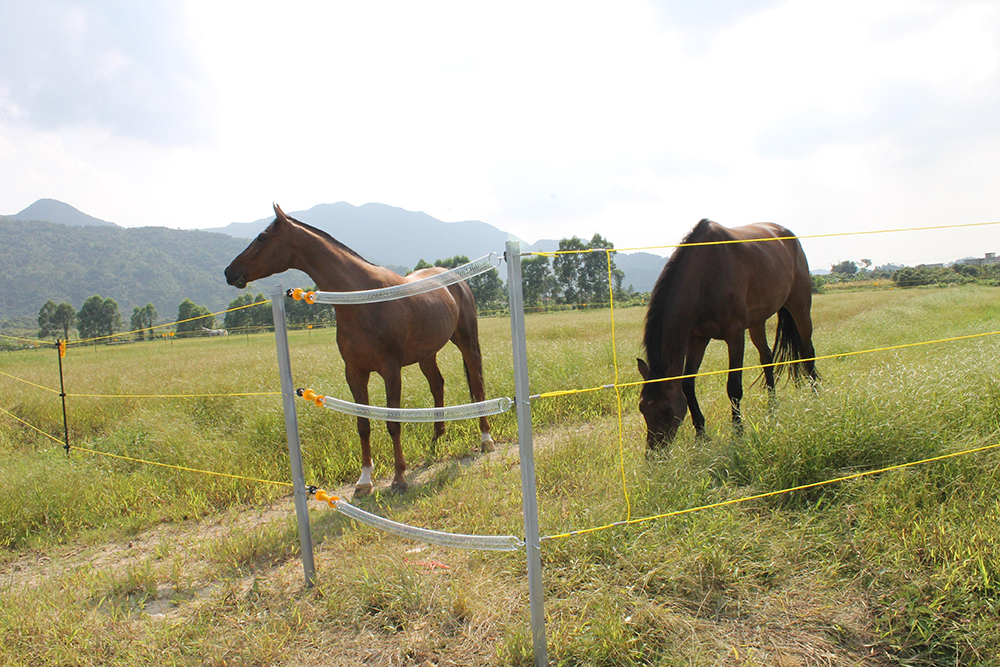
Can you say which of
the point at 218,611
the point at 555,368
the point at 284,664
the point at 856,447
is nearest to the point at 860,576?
the point at 856,447

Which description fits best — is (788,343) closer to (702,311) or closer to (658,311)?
(702,311)

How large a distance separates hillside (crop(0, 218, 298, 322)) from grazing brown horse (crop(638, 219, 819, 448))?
156 metres

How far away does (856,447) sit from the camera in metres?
3.20

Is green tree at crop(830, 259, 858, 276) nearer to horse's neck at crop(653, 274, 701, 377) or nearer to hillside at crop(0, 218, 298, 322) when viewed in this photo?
horse's neck at crop(653, 274, 701, 377)

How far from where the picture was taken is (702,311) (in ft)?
14.3

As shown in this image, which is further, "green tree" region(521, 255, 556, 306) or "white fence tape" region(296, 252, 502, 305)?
"green tree" region(521, 255, 556, 306)

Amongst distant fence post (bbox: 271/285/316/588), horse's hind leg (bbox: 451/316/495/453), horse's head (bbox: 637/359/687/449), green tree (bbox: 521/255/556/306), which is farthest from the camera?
green tree (bbox: 521/255/556/306)

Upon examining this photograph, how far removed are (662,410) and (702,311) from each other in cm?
Result: 114

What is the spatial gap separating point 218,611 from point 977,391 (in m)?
5.11

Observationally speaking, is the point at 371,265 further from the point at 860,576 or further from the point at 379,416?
the point at 860,576

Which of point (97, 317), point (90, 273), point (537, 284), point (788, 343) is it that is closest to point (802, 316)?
point (788, 343)

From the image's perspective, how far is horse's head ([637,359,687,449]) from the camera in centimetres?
368

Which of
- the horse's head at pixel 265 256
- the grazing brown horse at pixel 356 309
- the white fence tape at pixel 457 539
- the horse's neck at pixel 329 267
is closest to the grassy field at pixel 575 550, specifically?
the white fence tape at pixel 457 539

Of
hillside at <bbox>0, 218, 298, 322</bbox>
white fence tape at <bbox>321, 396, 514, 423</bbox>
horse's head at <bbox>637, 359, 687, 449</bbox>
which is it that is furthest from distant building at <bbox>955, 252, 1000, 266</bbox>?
hillside at <bbox>0, 218, 298, 322</bbox>
